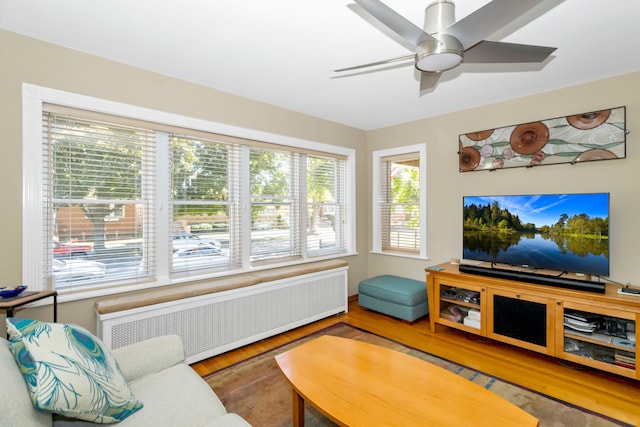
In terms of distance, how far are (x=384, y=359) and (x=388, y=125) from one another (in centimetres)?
330

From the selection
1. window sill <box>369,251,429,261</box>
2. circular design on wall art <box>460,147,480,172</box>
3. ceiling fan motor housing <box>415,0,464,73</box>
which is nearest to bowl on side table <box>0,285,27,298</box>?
ceiling fan motor housing <box>415,0,464,73</box>

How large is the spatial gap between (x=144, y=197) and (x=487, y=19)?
274 centimetres

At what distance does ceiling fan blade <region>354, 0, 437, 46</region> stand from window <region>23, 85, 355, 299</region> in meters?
2.07

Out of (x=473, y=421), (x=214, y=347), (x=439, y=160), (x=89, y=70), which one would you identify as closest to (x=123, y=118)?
(x=89, y=70)

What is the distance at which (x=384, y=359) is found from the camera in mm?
1985

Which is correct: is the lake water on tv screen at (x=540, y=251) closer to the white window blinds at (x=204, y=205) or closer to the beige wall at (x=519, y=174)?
the beige wall at (x=519, y=174)

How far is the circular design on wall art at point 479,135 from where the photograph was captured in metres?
3.43

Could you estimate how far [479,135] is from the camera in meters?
3.50

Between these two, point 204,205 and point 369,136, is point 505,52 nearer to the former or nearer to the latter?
point 204,205

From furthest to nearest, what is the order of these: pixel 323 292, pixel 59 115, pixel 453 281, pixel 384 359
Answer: pixel 323 292 → pixel 453 281 → pixel 59 115 → pixel 384 359

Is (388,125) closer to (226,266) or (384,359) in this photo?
(226,266)

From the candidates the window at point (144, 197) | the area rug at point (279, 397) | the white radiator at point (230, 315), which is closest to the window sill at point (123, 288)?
the window at point (144, 197)

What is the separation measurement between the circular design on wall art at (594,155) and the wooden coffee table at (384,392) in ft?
8.07

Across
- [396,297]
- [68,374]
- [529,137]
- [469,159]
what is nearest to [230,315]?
[68,374]
